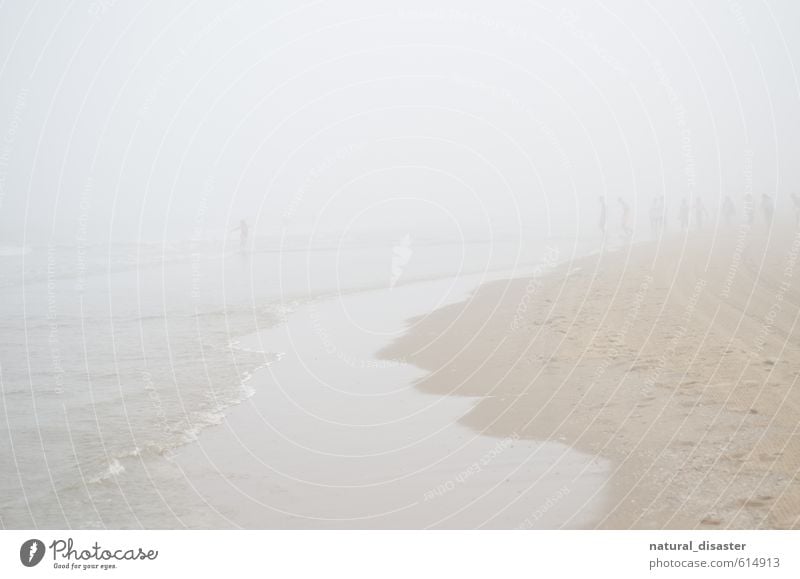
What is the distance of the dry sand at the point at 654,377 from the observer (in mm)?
6281

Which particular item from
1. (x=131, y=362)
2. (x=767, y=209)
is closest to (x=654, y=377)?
(x=131, y=362)

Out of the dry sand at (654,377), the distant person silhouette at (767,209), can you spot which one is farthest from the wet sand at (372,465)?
the distant person silhouette at (767,209)

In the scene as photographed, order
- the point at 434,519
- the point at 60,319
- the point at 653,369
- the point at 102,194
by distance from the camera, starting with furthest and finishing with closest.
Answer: the point at 102,194
the point at 60,319
the point at 653,369
the point at 434,519

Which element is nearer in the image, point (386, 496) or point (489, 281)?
point (386, 496)

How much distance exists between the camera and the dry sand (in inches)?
247

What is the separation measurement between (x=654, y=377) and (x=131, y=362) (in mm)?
8993

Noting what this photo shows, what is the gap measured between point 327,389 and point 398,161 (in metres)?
113

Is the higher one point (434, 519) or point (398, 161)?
point (398, 161)

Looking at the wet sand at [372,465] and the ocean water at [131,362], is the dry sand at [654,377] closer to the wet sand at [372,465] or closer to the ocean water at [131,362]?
the wet sand at [372,465]

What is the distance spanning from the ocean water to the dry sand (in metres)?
3.67

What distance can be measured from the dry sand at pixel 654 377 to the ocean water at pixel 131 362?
12.0 ft

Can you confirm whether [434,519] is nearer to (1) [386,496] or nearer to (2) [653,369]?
(1) [386,496]

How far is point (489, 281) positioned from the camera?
21703 mm
